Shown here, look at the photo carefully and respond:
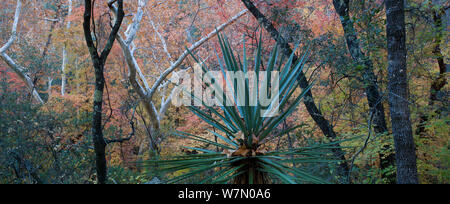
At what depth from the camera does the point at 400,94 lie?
2.29 meters

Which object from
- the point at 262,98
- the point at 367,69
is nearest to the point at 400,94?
the point at 367,69

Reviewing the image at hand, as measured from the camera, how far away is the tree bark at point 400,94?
2.31m

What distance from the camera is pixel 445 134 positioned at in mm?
→ 4105

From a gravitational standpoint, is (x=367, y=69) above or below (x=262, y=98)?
above

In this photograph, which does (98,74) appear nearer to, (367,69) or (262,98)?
(262,98)

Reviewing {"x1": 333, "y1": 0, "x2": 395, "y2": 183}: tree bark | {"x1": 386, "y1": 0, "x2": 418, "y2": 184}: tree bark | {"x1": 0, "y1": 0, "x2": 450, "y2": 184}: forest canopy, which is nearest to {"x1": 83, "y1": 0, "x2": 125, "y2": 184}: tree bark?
{"x1": 0, "y1": 0, "x2": 450, "y2": 184}: forest canopy

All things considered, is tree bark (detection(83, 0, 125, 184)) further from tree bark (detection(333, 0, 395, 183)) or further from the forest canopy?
tree bark (detection(333, 0, 395, 183))

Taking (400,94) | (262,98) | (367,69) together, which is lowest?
(262,98)

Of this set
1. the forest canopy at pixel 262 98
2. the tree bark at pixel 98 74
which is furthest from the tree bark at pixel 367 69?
the tree bark at pixel 98 74

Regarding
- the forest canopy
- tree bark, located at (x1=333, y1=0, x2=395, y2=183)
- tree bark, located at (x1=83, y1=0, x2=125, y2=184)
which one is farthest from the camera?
tree bark, located at (x1=83, y1=0, x2=125, y2=184)

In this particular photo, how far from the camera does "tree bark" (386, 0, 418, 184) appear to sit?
7.57 ft
